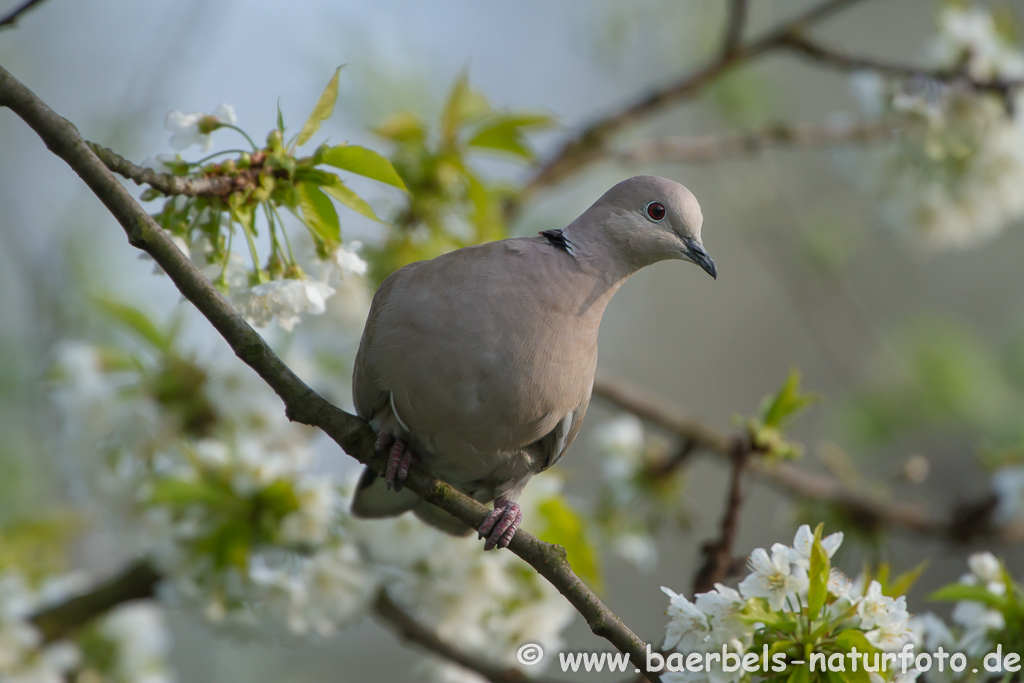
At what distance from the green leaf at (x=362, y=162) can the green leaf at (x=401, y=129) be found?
1.11m

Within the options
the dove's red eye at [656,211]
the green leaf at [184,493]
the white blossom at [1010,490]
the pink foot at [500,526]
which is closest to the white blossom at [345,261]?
the pink foot at [500,526]

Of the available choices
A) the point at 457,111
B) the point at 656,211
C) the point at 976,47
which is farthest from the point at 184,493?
the point at 976,47

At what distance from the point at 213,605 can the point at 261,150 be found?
1762 mm

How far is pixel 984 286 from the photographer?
9.73 metres

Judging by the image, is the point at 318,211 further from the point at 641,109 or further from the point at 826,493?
the point at 826,493

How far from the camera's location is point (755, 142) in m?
4.05

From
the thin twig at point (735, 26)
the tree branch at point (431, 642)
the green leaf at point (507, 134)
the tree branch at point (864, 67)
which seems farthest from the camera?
the thin twig at point (735, 26)

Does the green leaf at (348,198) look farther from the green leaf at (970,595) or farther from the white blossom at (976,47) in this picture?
the white blossom at (976,47)

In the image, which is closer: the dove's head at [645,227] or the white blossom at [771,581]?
the white blossom at [771,581]

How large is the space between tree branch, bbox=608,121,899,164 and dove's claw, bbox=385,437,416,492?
7.46 feet

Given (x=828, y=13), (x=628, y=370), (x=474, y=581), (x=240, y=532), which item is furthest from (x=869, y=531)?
(x=628, y=370)

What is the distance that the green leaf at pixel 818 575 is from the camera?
5.89 ft

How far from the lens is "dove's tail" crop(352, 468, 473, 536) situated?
99.9 inches

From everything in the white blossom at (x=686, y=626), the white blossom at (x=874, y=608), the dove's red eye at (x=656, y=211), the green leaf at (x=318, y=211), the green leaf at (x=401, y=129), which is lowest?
the white blossom at (x=686, y=626)
